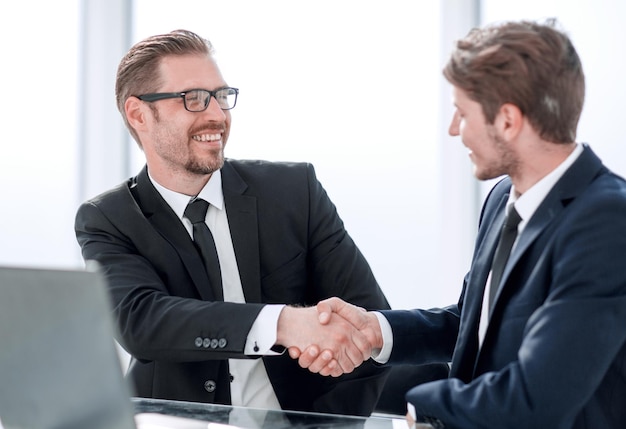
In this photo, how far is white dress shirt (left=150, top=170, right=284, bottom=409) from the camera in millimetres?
2338

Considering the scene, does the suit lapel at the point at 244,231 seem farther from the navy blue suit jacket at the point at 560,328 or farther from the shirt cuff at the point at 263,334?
the navy blue suit jacket at the point at 560,328

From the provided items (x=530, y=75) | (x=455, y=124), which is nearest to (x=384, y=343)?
(x=455, y=124)

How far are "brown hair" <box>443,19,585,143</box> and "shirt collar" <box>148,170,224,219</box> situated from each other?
3.72ft

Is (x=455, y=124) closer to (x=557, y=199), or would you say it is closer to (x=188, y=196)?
(x=557, y=199)

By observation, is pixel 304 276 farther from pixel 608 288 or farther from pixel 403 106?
pixel 403 106

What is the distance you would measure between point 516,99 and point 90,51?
3.42 m

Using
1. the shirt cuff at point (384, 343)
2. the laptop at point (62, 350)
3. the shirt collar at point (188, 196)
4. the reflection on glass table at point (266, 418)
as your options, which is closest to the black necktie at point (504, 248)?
the reflection on glass table at point (266, 418)

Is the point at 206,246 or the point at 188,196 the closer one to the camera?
the point at 206,246

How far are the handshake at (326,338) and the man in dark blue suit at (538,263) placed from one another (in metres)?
0.43

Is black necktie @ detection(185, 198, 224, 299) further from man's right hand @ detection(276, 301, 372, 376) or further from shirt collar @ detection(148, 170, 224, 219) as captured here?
man's right hand @ detection(276, 301, 372, 376)

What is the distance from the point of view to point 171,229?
2678 mm

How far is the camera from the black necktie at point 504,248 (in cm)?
192

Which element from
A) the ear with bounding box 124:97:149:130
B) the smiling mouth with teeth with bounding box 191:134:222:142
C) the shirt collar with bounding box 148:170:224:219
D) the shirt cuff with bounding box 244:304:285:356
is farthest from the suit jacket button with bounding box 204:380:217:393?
the ear with bounding box 124:97:149:130

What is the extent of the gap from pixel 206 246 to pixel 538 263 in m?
1.17
